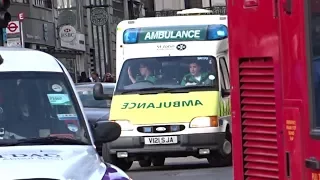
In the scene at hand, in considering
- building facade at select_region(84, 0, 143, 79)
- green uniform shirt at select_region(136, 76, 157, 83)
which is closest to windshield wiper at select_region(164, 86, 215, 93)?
green uniform shirt at select_region(136, 76, 157, 83)

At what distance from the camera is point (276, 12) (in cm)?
693

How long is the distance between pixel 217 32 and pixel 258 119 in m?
10.7

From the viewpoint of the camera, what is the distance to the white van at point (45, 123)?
273 inches

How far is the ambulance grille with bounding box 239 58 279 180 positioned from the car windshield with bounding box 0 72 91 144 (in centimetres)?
124

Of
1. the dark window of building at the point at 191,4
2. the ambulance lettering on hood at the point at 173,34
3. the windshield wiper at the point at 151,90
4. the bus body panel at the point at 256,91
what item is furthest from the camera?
the dark window of building at the point at 191,4

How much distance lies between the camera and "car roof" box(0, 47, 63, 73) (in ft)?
25.9

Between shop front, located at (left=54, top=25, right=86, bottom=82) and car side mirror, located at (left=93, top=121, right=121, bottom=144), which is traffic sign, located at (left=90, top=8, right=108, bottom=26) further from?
car side mirror, located at (left=93, top=121, right=121, bottom=144)

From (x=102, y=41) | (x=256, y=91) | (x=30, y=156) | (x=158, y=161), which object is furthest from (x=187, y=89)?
(x=102, y=41)

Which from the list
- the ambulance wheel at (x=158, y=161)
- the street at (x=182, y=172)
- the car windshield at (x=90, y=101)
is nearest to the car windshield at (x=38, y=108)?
the street at (x=182, y=172)

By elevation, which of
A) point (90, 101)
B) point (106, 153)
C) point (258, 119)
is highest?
point (258, 119)

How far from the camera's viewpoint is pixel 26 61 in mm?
8039

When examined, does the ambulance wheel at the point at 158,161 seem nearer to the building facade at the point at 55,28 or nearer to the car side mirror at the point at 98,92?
the car side mirror at the point at 98,92

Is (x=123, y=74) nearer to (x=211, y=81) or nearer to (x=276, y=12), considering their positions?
(x=211, y=81)

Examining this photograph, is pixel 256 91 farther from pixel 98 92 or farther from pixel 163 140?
pixel 98 92
